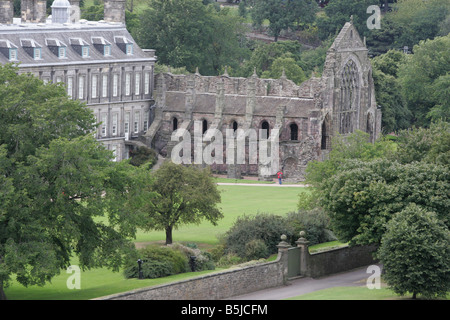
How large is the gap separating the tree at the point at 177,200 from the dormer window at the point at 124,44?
35.0 metres

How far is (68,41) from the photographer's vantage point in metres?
106

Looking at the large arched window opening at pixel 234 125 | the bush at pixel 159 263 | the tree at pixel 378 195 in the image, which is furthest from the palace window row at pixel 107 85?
Result: the tree at pixel 378 195

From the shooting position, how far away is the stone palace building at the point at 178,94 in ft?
347

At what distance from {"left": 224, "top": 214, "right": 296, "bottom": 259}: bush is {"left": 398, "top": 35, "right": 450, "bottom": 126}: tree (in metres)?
58.1

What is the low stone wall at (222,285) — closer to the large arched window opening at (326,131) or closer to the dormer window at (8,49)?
the dormer window at (8,49)

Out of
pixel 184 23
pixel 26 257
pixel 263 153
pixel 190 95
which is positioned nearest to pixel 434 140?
pixel 26 257

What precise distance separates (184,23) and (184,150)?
25.9 meters

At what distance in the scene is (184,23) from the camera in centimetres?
13362

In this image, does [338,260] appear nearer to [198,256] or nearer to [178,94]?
[198,256]

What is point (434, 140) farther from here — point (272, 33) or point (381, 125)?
point (272, 33)

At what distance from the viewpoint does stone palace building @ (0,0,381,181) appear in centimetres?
10581

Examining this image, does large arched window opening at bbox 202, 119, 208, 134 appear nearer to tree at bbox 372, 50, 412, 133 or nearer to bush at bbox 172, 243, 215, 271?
tree at bbox 372, 50, 412, 133

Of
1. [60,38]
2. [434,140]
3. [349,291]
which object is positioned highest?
[60,38]

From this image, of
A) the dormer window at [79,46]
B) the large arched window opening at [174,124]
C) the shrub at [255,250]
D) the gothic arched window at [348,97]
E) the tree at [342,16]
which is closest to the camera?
the shrub at [255,250]
